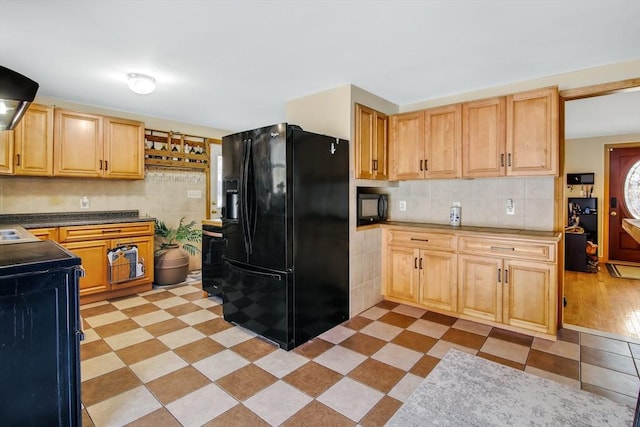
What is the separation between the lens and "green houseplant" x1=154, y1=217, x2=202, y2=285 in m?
4.29

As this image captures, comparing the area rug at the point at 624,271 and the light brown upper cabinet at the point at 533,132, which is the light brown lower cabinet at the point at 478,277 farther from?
the area rug at the point at 624,271

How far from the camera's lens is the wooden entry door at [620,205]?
19.0ft

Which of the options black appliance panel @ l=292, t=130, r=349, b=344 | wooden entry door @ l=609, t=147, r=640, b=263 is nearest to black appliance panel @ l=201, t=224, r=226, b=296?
black appliance panel @ l=292, t=130, r=349, b=344

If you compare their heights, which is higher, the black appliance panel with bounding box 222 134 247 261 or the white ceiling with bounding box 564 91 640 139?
the white ceiling with bounding box 564 91 640 139

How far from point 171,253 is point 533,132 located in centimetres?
431

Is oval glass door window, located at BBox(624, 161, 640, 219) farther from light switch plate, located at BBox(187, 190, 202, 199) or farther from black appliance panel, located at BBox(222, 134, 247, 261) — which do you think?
light switch plate, located at BBox(187, 190, 202, 199)

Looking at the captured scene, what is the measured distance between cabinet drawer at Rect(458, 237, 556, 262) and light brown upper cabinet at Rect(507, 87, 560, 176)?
626 millimetres

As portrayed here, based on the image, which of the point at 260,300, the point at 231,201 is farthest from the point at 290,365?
the point at 231,201

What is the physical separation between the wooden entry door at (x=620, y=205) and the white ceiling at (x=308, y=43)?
4346 mm

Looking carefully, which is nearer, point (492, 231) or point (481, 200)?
point (492, 231)

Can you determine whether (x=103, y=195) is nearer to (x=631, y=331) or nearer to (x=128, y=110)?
(x=128, y=110)

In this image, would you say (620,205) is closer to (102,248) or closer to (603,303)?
(603,303)

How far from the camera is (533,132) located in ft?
9.45

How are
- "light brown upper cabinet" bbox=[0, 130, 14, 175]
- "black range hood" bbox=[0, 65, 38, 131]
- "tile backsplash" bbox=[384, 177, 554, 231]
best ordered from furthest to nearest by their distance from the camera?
1. "light brown upper cabinet" bbox=[0, 130, 14, 175]
2. "tile backsplash" bbox=[384, 177, 554, 231]
3. "black range hood" bbox=[0, 65, 38, 131]
